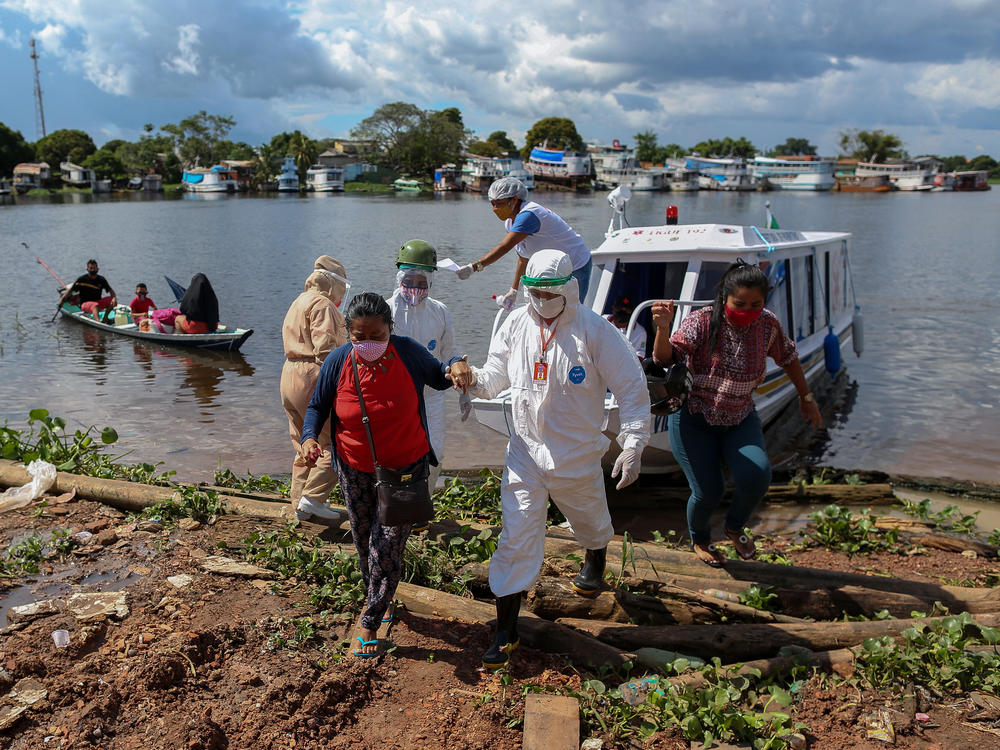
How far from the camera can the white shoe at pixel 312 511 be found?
559 cm

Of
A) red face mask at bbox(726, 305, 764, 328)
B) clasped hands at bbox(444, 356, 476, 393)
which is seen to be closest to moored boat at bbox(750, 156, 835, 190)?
red face mask at bbox(726, 305, 764, 328)

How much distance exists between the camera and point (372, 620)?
13.1 ft

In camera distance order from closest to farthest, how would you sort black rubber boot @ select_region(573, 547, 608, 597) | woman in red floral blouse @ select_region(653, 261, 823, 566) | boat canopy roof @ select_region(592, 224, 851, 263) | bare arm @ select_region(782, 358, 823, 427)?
black rubber boot @ select_region(573, 547, 608, 597), woman in red floral blouse @ select_region(653, 261, 823, 566), bare arm @ select_region(782, 358, 823, 427), boat canopy roof @ select_region(592, 224, 851, 263)

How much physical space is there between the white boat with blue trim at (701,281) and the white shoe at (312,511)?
173cm

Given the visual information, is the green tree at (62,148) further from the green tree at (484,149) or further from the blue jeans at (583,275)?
the blue jeans at (583,275)

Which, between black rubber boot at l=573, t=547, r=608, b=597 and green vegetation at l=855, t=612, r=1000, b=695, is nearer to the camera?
green vegetation at l=855, t=612, r=1000, b=695

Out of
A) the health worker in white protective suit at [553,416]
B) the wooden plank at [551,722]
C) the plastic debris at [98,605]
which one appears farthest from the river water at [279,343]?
the wooden plank at [551,722]

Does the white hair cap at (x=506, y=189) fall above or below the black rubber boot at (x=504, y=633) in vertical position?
above

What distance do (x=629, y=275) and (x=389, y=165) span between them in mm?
110138

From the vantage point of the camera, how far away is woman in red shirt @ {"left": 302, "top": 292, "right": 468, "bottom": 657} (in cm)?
392

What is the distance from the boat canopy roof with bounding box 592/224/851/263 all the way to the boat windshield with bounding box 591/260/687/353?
24cm

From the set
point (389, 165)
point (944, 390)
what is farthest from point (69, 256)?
point (389, 165)

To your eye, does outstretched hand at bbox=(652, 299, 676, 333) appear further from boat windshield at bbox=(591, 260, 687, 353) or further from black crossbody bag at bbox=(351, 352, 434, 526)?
boat windshield at bbox=(591, 260, 687, 353)

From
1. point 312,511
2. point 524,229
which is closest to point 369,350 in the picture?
point 312,511
